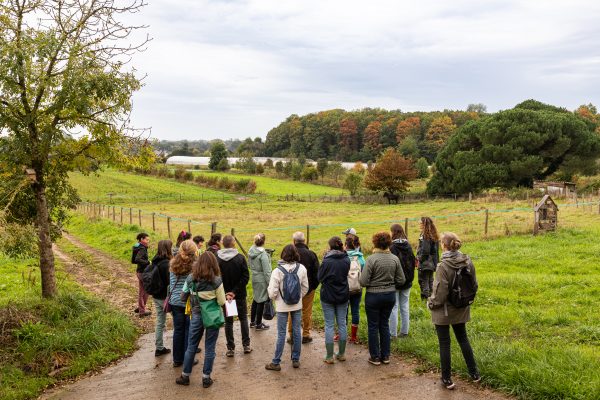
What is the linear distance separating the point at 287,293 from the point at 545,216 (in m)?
14.3

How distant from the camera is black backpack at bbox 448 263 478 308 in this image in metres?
5.93

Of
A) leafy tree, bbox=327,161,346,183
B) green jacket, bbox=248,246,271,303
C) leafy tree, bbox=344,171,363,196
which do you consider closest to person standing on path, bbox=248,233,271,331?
green jacket, bbox=248,246,271,303

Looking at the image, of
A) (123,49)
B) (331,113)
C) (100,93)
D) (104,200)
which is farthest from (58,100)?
(331,113)

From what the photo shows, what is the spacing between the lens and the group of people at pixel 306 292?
6.15 meters

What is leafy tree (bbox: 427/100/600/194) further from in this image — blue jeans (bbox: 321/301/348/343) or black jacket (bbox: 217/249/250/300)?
black jacket (bbox: 217/249/250/300)

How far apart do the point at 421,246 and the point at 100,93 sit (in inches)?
259

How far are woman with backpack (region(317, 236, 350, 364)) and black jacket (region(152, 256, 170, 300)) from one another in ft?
8.61

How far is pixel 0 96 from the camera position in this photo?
758 cm

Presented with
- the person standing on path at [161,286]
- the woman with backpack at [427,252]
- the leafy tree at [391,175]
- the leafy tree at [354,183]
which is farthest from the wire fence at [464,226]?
the leafy tree at [354,183]

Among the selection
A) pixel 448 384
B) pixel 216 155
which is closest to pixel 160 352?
pixel 448 384

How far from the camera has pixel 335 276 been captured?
7004 millimetres

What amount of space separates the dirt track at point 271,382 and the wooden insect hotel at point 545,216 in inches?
490

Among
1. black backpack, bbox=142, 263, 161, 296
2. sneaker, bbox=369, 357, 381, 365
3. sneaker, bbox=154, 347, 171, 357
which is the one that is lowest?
sneaker, bbox=154, 347, 171, 357

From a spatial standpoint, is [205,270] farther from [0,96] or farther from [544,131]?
[544,131]
